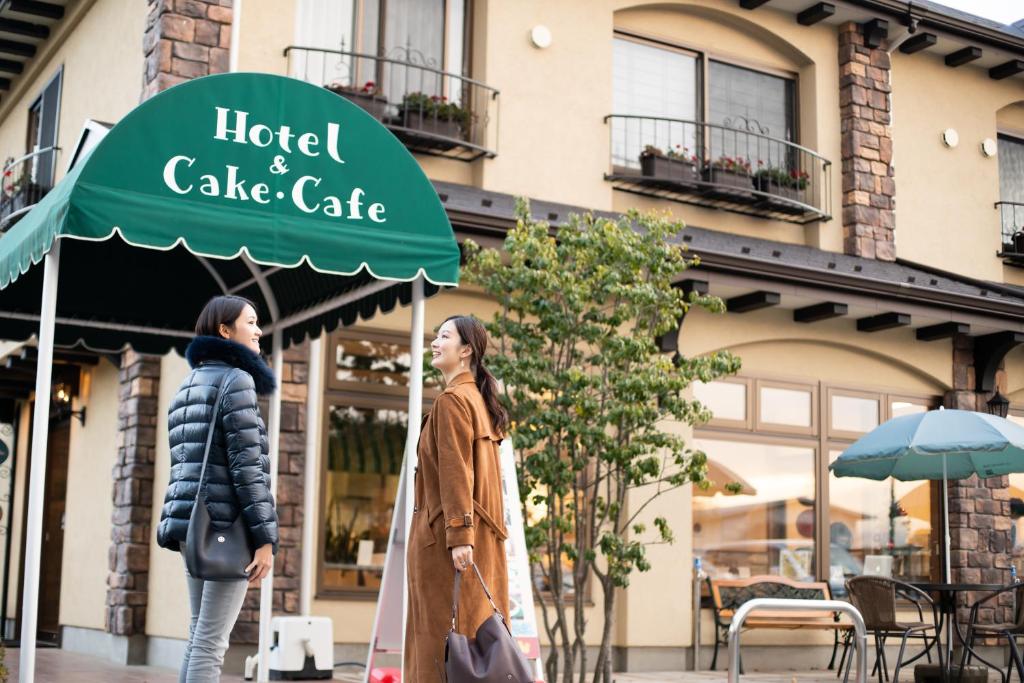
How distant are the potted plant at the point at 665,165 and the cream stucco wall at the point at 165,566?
5136mm

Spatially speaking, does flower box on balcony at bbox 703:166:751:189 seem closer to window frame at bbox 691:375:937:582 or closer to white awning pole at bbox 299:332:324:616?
window frame at bbox 691:375:937:582

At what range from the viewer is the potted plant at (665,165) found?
42.5 ft

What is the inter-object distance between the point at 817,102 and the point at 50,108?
8.54 meters

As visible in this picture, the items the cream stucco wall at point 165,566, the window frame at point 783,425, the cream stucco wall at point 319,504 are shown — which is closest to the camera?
the cream stucco wall at point 165,566

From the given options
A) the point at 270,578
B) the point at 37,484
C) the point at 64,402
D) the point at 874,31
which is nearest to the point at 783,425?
the point at 874,31

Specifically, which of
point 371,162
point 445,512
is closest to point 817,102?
point 371,162

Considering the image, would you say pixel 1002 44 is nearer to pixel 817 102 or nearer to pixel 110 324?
pixel 817 102

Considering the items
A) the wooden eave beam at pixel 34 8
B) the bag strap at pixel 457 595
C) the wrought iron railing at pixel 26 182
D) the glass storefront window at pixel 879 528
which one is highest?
the wooden eave beam at pixel 34 8

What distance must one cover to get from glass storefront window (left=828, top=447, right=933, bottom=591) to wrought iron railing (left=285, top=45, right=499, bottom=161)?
529cm

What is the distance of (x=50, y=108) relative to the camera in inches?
571

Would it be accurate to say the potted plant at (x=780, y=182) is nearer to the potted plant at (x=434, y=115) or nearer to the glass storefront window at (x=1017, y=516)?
the potted plant at (x=434, y=115)

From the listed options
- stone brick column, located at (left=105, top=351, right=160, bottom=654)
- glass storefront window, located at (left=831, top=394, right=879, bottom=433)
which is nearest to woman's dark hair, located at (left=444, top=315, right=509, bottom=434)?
stone brick column, located at (left=105, top=351, right=160, bottom=654)

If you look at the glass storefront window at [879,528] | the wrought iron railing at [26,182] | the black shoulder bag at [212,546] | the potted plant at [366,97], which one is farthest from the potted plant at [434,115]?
the black shoulder bag at [212,546]

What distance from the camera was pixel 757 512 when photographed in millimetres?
13336
